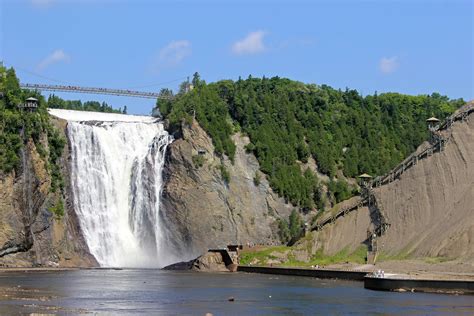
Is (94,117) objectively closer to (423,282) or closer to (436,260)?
(436,260)

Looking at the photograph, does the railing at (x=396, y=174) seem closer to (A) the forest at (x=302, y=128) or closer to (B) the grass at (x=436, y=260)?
(B) the grass at (x=436, y=260)

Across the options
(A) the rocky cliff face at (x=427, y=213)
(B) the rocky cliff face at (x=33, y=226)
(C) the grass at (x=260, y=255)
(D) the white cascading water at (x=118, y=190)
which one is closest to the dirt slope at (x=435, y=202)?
(A) the rocky cliff face at (x=427, y=213)

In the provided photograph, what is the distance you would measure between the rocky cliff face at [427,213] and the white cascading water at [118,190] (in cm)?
3162

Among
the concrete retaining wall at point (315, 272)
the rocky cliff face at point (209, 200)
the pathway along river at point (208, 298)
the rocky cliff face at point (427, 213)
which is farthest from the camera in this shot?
the rocky cliff face at point (209, 200)

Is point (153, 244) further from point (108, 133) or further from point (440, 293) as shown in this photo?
point (440, 293)

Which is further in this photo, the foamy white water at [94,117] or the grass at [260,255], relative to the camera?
the foamy white water at [94,117]

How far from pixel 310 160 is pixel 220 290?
90.5 meters

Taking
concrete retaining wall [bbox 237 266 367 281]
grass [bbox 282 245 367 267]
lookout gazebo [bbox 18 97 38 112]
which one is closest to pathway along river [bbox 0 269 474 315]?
concrete retaining wall [bbox 237 266 367 281]

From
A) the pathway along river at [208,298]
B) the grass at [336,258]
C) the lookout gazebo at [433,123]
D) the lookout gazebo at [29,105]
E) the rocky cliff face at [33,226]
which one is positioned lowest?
the pathway along river at [208,298]

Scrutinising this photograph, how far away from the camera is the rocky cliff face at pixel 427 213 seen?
97.7 m

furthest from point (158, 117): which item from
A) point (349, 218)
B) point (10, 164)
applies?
point (349, 218)

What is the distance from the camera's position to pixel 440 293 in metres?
78.4

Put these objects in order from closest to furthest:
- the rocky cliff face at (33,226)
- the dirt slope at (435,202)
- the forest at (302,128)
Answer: the dirt slope at (435,202), the rocky cliff face at (33,226), the forest at (302,128)

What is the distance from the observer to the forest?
159125mm
